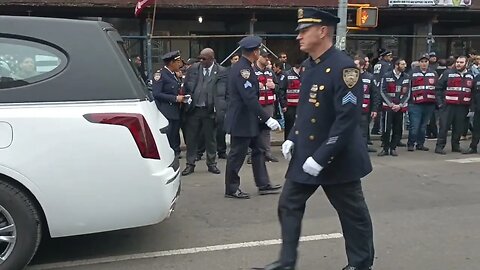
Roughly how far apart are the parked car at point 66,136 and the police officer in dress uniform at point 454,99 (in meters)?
7.30

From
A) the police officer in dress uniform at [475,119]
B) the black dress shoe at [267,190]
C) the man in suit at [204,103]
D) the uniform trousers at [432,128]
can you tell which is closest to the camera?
the black dress shoe at [267,190]

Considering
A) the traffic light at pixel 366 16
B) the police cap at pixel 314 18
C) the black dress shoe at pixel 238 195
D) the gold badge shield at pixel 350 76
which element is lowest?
the black dress shoe at pixel 238 195

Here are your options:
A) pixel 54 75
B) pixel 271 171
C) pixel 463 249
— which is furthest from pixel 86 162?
pixel 271 171

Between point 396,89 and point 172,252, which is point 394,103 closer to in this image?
point 396,89

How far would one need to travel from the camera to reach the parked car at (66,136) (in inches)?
144

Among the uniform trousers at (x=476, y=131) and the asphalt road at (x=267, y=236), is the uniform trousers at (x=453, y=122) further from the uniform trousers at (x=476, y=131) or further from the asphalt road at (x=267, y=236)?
the asphalt road at (x=267, y=236)

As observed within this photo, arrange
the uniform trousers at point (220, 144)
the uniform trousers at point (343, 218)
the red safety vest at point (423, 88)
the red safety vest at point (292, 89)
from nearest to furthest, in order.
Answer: the uniform trousers at point (343, 218)
the uniform trousers at point (220, 144)
the red safety vest at point (292, 89)
the red safety vest at point (423, 88)

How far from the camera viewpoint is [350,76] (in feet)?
11.1

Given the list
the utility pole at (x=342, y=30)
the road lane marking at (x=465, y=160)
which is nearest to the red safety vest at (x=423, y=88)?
the road lane marking at (x=465, y=160)

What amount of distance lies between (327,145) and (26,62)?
2.18 metres

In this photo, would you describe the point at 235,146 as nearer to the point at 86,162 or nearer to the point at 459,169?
the point at 86,162

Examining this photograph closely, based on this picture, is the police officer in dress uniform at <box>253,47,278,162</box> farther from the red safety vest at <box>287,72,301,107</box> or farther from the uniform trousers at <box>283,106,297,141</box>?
the uniform trousers at <box>283,106,297,141</box>

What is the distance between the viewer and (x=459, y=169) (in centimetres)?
812

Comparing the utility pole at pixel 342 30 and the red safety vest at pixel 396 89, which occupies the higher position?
the utility pole at pixel 342 30
